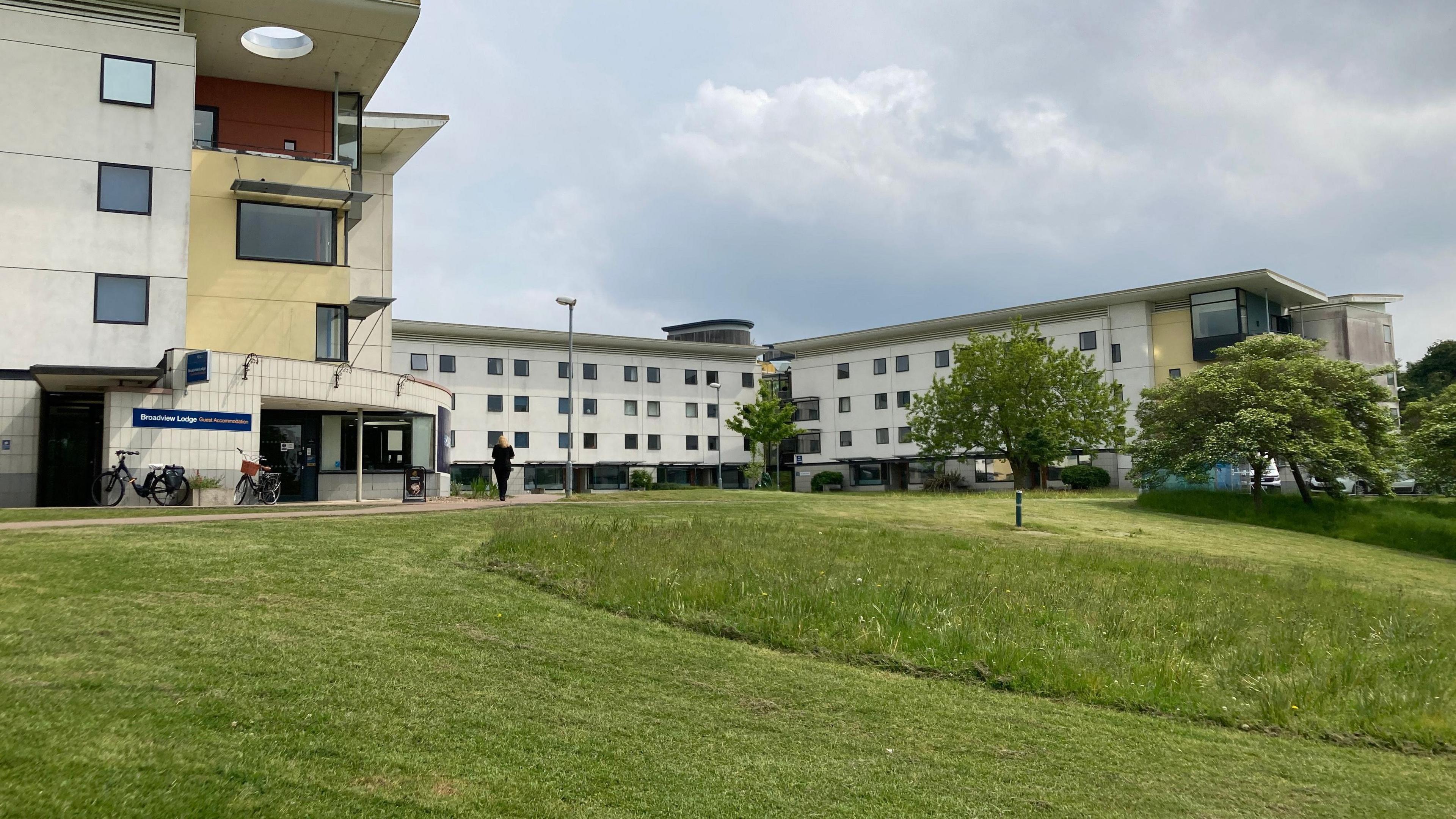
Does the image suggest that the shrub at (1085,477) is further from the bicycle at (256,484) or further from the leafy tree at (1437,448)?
the bicycle at (256,484)

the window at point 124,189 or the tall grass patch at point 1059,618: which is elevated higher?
the window at point 124,189

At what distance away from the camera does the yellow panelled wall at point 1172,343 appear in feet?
185

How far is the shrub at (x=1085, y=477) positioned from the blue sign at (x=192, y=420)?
4177 cm

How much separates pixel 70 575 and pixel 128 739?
5.40 meters

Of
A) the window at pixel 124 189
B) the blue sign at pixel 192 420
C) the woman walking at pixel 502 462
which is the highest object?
the window at pixel 124 189

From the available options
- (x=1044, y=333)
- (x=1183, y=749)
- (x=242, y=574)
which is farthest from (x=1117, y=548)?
(x=1044, y=333)

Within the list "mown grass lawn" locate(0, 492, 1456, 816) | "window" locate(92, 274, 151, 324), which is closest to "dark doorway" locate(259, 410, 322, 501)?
"window" locate(92, 274, 151, 324)

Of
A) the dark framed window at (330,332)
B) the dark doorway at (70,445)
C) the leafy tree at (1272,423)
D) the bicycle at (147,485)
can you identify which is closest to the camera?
the bicycle at (147,485)

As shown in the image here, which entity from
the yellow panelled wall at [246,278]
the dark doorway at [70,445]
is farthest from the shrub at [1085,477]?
the dark doorway at [70,445]

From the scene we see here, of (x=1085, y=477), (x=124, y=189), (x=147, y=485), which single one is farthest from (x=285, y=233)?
(x=1085, y=477)

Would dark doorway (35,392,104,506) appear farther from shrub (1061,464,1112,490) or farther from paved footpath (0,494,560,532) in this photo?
Answer: shrub (1061,464,1112,490)

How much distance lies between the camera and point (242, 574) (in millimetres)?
10531

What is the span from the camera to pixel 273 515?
65.0 feet

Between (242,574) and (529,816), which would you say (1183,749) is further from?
(242,574)
